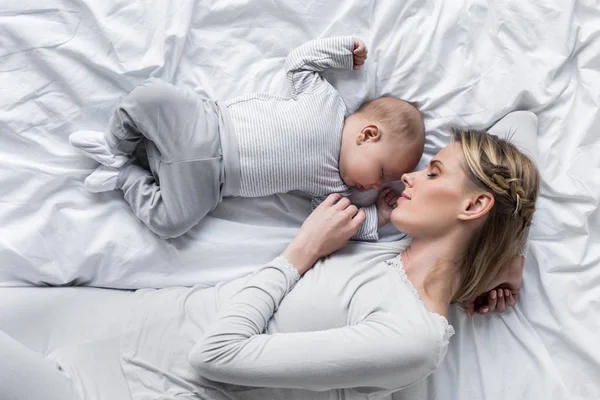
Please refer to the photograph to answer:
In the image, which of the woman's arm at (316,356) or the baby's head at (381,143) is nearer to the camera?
the woman's arm at (316,356)

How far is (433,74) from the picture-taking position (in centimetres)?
147

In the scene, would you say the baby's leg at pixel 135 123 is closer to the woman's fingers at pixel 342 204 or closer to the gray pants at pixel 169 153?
the gray pants at pixel 169 153

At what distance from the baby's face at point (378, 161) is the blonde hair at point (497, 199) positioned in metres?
0.15

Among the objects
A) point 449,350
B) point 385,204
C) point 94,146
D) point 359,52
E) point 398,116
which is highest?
point 359,52

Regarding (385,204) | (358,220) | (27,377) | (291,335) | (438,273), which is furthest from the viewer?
(385,204)

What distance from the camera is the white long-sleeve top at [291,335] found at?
109 centimetres

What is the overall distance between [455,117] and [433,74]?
127 mm

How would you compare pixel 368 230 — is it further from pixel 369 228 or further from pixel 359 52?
pixel 359 52

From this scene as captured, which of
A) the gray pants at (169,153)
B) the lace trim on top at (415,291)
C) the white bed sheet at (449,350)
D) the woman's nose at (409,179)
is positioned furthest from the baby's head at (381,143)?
the white bed sheet at (449,350)

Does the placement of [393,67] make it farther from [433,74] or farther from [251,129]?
[251,129]

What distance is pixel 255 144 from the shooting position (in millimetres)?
1365

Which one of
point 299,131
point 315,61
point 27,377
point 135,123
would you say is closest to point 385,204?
point 299,131

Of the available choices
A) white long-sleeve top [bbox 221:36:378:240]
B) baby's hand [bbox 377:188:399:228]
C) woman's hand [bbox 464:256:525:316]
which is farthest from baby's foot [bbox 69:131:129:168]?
woman's hand [bbox 464:256:525:316]

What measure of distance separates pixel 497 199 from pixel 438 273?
8.0 inches
